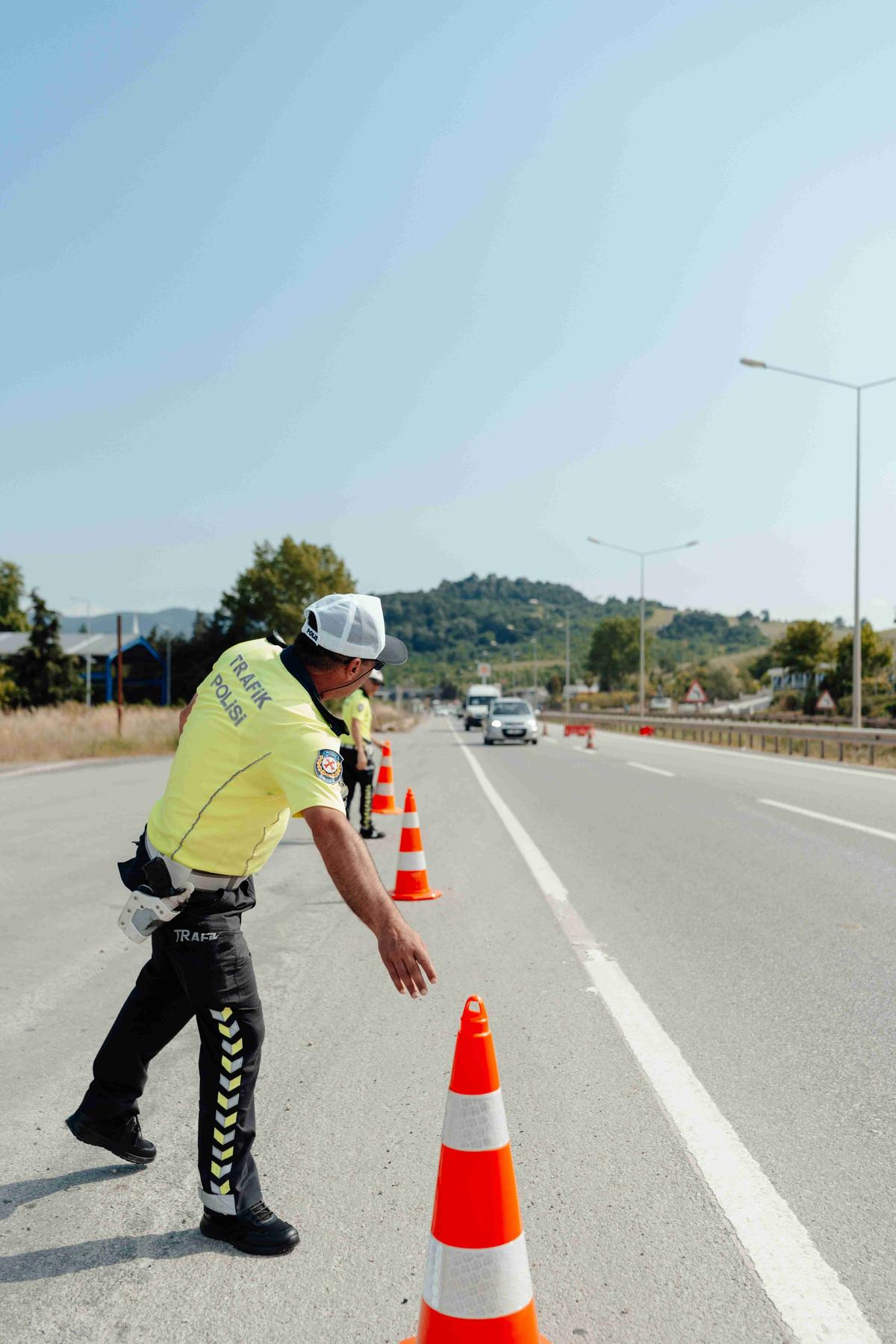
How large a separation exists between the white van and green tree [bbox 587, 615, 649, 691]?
99.2 m

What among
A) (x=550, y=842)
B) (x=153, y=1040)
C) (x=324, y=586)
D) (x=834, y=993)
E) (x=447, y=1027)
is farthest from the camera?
(x=324, y=586)

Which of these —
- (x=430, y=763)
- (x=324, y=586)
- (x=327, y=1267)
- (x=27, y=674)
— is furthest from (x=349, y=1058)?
(x=324, y=586)

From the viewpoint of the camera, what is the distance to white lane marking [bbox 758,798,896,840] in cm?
1198

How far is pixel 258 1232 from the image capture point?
3100 mm

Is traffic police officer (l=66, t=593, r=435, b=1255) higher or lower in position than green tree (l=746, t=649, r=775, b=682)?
lower

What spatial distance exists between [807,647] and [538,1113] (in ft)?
304

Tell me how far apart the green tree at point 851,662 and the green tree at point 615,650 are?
246ft

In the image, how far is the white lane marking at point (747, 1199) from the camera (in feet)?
8.99

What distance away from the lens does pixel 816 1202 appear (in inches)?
131

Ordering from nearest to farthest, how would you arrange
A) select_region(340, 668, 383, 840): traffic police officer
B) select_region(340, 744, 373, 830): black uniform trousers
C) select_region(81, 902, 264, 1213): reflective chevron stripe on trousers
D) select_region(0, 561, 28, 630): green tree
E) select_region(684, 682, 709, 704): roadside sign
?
select_region(81, 902, 264, 1213): reflective chevron stripe on trousers
select_region(340, 668, 383, 840): traffic police officer
select_region(340, 744, 373, 830): black uniform trousers
select_region(684, 682, 709, 704): roadside sign
select_region(0, 561, 28, 630): green tree

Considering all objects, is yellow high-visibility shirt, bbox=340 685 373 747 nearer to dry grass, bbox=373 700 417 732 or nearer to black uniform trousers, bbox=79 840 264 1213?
black uniform trousers, bbox=79 840 264 1213

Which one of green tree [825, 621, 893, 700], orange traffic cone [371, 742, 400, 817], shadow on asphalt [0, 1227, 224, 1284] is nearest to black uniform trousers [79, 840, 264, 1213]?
shadow on asphalt [0, 1227, 224, 1284]

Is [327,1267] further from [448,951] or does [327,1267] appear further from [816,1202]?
[448,951]

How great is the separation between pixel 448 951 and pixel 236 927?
3.57 meters
